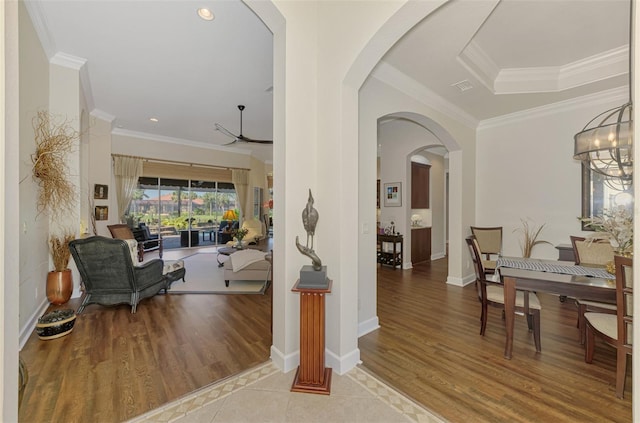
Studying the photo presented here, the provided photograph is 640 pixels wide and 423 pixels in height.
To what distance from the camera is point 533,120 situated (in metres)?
4.50

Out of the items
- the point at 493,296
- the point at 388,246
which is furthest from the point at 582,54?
the point at 388,246

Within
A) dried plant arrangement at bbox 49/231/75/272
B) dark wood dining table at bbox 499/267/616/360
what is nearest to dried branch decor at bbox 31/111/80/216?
dried plant arrangement at bbox 49/231/75/272

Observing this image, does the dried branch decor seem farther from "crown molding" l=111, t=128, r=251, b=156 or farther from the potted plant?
"crown molding" l=111, t=128, r=251, b=156

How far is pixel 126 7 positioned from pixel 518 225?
6.29 m

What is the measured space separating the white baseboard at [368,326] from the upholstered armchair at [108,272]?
280 cm

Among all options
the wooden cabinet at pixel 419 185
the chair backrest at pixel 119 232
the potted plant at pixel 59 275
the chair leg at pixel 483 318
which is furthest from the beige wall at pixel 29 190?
the wooden cabinet at pixel 419 185

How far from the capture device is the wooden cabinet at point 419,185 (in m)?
6.36

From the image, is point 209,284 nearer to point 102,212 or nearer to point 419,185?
point 102,212

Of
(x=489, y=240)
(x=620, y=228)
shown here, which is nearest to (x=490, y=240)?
(x=489, y=240)

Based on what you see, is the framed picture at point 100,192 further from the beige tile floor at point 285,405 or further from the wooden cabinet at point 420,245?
the wooden cabinet at point 420,245

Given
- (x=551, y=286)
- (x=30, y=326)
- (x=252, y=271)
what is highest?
(x=551, y=286)

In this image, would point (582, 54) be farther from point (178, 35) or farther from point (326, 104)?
point (178, 35)

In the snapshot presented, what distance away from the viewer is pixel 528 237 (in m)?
4.55

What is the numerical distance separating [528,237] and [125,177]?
9077 millimetres
